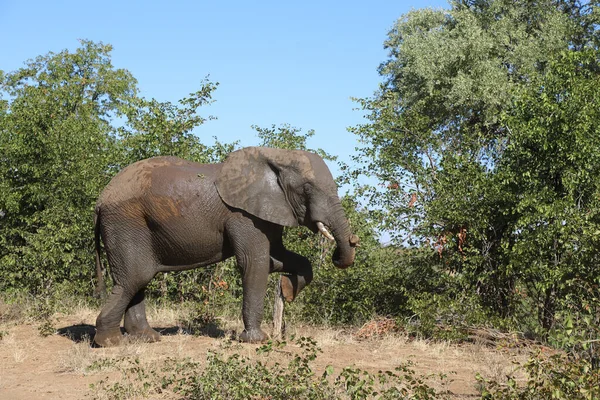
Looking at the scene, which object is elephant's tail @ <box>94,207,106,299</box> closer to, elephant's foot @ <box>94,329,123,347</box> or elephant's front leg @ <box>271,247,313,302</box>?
elephant's foot @ <box>94,329,123,347</box>

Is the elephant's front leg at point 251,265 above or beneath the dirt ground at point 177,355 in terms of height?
above

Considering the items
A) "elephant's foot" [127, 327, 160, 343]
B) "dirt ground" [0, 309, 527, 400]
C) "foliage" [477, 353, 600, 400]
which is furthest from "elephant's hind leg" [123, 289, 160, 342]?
"foliage" [477, 353, 600, 400]

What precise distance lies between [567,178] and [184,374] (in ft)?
21.9

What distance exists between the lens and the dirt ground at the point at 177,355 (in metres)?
8.72

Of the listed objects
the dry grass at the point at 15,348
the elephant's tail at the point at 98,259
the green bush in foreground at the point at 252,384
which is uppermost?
the elephant's tail at the point at 98,259

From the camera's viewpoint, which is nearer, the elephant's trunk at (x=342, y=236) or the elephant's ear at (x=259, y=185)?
the elephant's trunk at (x=342, y=236)


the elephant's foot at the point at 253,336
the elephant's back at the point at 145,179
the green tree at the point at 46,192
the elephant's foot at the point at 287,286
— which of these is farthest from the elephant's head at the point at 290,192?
the green tree at the point at 46,192

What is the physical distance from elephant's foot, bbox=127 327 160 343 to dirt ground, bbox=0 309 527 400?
0.13 metres

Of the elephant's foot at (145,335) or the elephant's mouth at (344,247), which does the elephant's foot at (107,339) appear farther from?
the elephant's mouth at (344,247)

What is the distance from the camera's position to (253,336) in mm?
10469

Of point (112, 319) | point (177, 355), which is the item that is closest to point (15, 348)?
point (112, 319)

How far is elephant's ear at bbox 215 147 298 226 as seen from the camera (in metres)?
10.4

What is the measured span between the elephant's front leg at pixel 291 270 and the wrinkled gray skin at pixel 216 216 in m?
0.28

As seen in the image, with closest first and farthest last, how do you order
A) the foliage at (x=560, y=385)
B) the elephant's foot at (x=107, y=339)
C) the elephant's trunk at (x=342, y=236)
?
the foliage at (x=560, y=385)
the elephant's trunk at (x=342, y=236)
the elephant's foot at (x=107, y=339)
